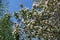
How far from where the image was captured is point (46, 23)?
17.1 ft

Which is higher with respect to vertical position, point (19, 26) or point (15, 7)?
point (15, 7)

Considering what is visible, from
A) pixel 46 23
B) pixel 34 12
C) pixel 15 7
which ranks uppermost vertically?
pixel 15 7

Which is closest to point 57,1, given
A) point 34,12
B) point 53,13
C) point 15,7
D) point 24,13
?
point 53,13

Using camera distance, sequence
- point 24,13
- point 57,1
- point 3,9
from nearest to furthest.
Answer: point 57,1 → point 24,13 → point 3,9

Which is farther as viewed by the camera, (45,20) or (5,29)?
(5,29)

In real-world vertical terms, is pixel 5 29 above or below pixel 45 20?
above

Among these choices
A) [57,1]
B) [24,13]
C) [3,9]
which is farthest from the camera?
[3,9]

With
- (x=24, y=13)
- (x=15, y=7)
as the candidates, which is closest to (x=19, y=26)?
(x=24, y=13)

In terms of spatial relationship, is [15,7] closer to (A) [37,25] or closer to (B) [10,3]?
(B) [10,3]

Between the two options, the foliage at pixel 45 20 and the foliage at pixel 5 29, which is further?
the foliage at pixel 5 29

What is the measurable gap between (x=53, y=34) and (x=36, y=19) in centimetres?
55

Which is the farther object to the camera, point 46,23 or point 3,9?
point 3,9

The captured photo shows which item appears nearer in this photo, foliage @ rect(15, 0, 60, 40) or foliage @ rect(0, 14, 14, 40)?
foliage @ rect(15, 0, 60, 40)

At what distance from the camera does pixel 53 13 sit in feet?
17.0
